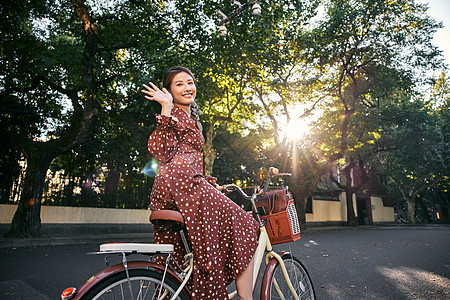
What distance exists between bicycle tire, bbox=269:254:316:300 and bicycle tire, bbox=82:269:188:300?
3.11 ft

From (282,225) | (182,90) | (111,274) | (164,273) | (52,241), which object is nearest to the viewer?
(111,274)

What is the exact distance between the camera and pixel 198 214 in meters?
1.70

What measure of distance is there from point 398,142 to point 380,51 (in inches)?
321

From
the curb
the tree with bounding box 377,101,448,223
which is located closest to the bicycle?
the curb

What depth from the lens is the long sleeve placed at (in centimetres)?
185

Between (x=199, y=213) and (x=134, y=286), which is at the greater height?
(x=199, y=213)

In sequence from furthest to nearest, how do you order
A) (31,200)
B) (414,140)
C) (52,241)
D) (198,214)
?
(414,140) < (31,200) < (52,241) < (198,214)

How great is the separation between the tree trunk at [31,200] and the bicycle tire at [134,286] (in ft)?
28.8

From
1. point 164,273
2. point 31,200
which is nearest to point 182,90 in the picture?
point 164,273

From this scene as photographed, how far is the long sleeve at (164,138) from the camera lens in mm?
1848

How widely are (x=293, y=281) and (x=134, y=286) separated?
60.8 inches

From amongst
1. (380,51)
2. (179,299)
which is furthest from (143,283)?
(380,51)

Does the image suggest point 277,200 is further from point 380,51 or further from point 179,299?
point 380,51

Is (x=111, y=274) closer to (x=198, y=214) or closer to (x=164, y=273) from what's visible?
(x=164, y=273)
